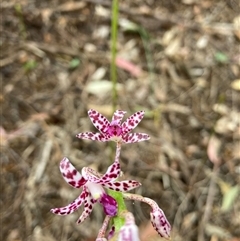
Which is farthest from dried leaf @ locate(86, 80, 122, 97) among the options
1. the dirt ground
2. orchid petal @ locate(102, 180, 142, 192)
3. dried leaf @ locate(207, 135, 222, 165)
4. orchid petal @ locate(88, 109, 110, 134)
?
orchid petal @ locate(102, 180, 142, 192)

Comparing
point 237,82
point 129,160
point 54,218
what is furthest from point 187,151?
point 54,218

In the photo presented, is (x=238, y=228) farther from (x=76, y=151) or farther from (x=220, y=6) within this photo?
(x=220, y=6)

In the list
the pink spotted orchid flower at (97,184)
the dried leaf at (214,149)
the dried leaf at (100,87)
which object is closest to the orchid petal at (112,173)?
the pink spotted orchid flower at (97,184)

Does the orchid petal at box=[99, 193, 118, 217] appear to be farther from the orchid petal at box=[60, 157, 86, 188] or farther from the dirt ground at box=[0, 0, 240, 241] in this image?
the dirt ground at box=[0, 0, 240, 241]

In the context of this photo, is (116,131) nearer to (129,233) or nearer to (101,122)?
(101,122)

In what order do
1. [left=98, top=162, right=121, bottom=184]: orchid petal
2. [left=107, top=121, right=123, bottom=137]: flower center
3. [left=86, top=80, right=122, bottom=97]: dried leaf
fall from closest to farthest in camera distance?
[left=98, top=162, right=121, bottom=184]: orchid petal
[left=107, top=121, right=123, bottom=137]: flower center
[left=86, top=80, right=122, bottom=97]: dried leaf

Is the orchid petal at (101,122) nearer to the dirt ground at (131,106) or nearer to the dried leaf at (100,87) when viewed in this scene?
the dirt ground at (131,106)
